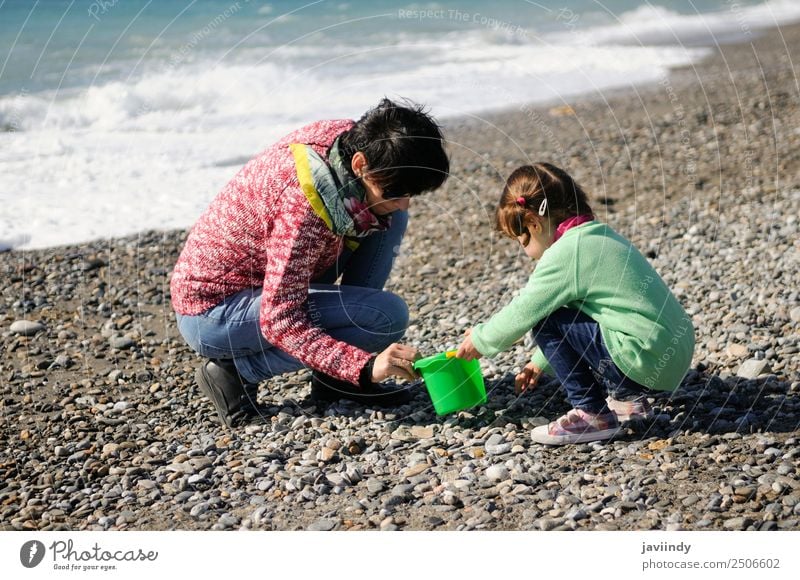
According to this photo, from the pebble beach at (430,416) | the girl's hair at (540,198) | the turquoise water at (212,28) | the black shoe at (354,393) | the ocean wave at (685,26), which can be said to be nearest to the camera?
the pebble beach at (430,416)

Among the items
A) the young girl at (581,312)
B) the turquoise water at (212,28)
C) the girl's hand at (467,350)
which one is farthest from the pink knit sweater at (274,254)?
the turquoise water at (212,28)

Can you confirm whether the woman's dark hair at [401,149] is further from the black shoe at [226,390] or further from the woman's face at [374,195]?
the black shoe at [226,390]

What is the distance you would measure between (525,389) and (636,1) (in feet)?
69.9

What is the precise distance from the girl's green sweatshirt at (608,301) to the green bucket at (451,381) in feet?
0.84

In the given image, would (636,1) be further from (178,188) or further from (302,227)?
(302,227)

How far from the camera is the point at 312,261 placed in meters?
3.90

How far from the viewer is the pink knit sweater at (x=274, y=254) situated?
3.81 m

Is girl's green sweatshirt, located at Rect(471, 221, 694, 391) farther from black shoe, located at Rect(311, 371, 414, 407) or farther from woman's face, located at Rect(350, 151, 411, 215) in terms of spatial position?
black shoe, located at Rect(311, 371, 414, 407)

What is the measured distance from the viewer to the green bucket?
3.87 meters

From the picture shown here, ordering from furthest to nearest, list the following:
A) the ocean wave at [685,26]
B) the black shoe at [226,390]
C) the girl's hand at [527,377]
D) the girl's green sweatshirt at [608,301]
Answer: the ocean wave at [685,26] < the black shoe at [226,390] < the girl's hand at [527,377] < the girl's green sweatshirt at [608,301]

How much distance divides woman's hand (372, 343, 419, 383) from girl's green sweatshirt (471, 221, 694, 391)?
34 cm

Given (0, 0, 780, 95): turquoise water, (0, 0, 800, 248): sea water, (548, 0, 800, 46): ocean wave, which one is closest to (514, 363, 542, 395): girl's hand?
(0, 0, 800, 248): sea water

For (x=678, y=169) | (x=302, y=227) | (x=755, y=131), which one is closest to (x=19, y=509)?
(x=302, y=227)

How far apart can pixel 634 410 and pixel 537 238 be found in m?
0.89
